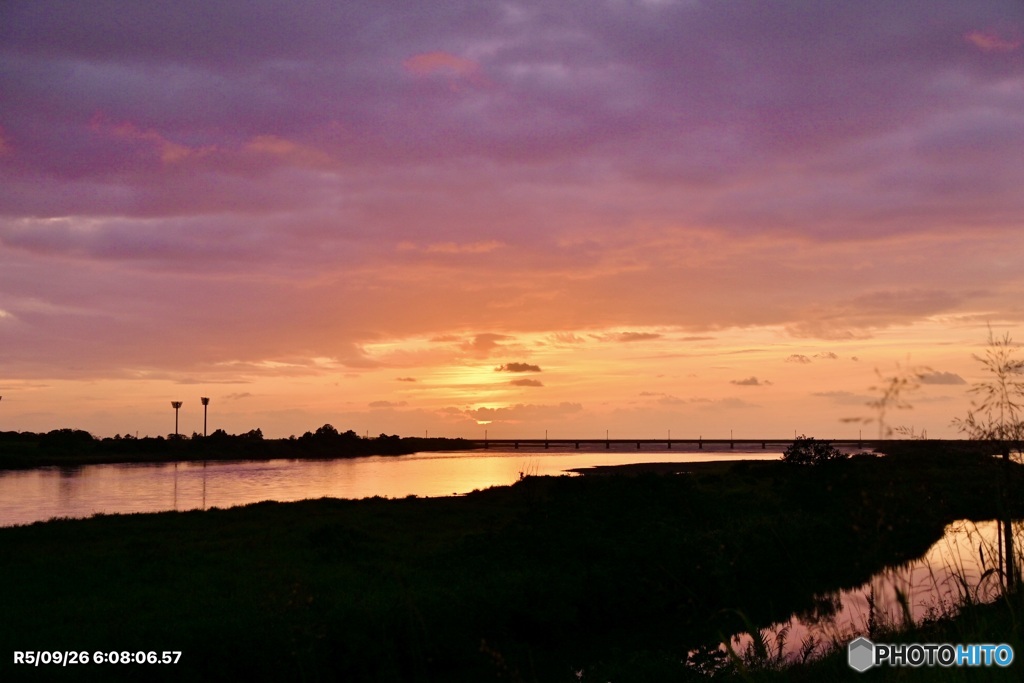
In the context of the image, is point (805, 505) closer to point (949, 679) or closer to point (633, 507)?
point (633, 507)

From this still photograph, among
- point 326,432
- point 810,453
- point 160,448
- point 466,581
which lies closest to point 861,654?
point 466,581

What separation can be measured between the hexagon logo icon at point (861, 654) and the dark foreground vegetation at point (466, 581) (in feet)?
2.66

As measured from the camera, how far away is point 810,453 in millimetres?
37938

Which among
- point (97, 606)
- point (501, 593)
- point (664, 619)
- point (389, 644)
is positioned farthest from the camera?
point (664, 619)

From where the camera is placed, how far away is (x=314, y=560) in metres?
22.0

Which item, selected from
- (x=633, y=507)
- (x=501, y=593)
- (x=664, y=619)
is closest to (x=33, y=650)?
(x=501, y=593)

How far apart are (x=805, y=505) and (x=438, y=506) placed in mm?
15166

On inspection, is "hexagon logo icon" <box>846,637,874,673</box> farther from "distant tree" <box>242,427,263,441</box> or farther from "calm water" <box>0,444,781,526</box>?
"distant tree" <box>242,427,263,441</box>

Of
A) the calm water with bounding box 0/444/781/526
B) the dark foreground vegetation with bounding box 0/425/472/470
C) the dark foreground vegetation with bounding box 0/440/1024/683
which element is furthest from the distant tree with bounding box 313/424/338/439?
the dark foreground vegetation with bounding box 0/440/1024/683

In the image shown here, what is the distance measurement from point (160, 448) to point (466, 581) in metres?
113

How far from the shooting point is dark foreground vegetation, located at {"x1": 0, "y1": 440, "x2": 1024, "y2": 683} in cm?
1208

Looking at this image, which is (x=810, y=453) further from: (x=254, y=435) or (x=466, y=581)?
(x=254, y=435)

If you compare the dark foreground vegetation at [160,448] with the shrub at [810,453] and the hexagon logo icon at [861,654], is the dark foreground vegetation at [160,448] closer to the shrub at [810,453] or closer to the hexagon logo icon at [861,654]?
the shrub at [810,453]

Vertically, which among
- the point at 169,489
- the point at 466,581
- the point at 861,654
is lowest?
the point at 169,489
